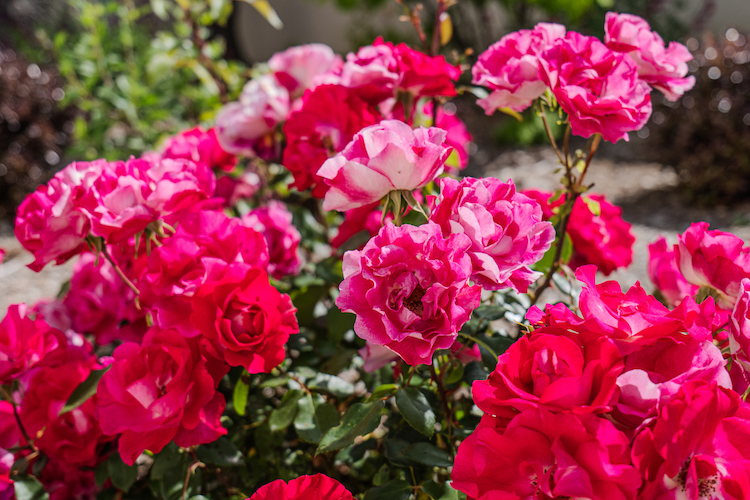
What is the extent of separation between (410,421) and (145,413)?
287 mm

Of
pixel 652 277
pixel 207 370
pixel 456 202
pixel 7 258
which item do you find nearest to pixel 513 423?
pixel 456 202

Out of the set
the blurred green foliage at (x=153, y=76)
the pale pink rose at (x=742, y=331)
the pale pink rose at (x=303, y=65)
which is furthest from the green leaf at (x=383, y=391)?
the blurred green foliage at (x=153, y=76)

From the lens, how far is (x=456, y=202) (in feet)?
1.62

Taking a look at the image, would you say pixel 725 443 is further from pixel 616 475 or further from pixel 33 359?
pixel 33 359

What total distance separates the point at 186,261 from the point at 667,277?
654 millimetres

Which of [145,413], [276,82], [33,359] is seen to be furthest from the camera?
[276,82]

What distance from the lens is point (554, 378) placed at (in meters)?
0.41

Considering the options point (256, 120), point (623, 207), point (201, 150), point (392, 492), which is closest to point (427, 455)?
point (392, 492)

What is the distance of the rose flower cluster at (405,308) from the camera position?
1.31 feet

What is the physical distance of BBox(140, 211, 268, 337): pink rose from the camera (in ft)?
2.02

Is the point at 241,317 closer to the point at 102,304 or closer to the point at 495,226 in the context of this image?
the point at 495,226

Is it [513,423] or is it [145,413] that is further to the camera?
[145,413]

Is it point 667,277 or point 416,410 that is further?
point 667,277

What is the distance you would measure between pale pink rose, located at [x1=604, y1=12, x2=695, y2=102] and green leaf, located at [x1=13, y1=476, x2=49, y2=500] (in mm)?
971
